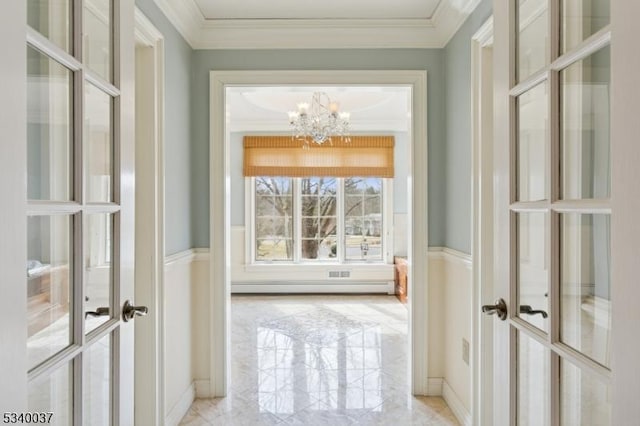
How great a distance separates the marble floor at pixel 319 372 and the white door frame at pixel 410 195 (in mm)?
201

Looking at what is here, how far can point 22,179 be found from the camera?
0.77 meters

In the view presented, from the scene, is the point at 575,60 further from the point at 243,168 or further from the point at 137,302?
the point at 243,168

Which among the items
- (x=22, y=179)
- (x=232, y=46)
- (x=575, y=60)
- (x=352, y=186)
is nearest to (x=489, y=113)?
(x=575, y=60)

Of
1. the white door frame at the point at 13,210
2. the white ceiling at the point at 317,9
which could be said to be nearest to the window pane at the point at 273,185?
the white ceiling at the point at 317,9

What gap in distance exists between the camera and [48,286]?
3.18ft

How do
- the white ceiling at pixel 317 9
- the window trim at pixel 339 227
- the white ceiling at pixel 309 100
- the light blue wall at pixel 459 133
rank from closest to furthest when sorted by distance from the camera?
the light blue wall at pixel 459 133
the white ceiling at pixel 317 9
the white ceiling at pixel 309 100
the window trim at pixel 339 227

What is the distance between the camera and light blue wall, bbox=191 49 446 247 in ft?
8.88

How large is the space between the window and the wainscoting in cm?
332

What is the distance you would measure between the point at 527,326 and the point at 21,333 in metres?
1.25

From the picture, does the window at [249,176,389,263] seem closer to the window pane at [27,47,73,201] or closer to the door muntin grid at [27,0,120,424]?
the door muntin grid at [27,0,120,424]

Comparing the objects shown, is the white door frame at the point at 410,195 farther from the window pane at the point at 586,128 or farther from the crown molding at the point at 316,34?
the window pane at the point at 586,128

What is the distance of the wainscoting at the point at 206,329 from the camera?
7.60 feet

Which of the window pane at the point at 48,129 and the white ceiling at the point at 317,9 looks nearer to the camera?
the window pane at the point at 48,129

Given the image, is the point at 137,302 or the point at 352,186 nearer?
the point at 137,302
